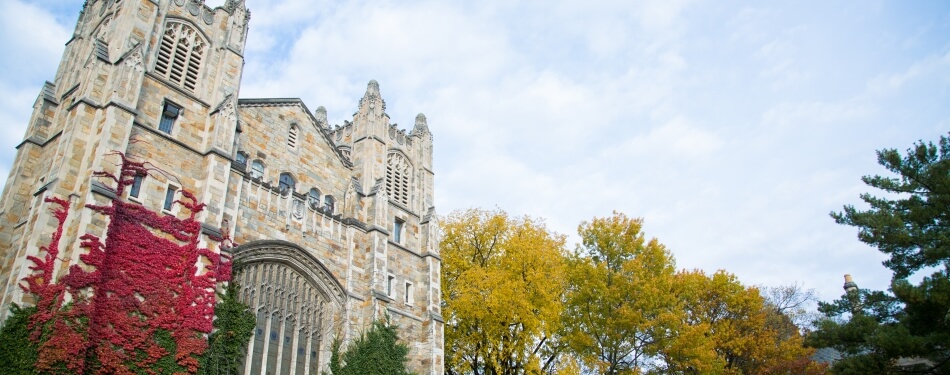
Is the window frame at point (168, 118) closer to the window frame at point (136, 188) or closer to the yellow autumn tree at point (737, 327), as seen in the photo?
the window frame at point (136, 188)

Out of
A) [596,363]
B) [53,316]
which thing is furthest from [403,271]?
[53,316]

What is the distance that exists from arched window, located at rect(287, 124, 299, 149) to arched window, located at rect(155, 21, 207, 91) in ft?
13.4

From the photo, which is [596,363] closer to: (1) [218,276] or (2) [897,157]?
(2) [897,157]

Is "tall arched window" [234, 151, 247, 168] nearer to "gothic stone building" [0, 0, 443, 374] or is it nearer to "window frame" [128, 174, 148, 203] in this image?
"gothic stone building" [0, 0, 443, 374]

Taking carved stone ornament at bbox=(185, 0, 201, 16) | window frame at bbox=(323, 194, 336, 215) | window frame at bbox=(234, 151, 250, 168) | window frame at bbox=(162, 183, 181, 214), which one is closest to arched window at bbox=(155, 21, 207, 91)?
carved stone ornament at bbox=(185, 0, 201, 16)

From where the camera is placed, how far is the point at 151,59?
64.3 ft

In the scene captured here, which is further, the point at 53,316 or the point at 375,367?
the point at 375,367

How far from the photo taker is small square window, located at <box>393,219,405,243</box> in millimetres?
26014

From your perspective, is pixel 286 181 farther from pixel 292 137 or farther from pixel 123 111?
pixel 123 111

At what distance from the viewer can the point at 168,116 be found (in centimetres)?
1955

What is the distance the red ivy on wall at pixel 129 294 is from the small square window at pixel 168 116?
178 cm

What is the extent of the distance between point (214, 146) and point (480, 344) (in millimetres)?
13700

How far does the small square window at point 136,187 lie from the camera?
1731 centimetres

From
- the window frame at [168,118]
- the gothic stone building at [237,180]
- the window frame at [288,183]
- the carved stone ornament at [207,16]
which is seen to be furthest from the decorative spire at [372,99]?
the window frame at [168,118]
